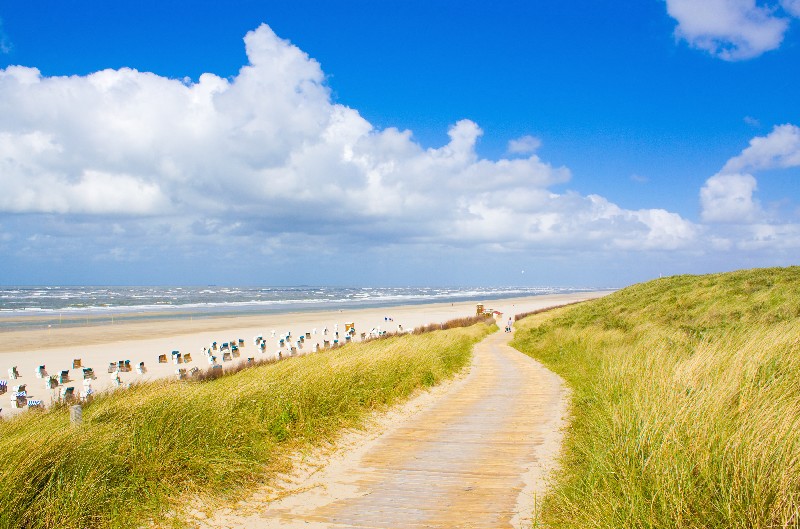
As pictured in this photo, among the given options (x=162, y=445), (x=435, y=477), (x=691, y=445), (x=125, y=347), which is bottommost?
(x=125, y=347)

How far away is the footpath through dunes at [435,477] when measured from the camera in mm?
5195


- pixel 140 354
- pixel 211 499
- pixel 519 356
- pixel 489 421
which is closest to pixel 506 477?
pixel 489 421

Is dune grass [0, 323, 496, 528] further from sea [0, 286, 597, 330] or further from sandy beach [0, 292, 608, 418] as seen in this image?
sea [0, 286, 597, 330]

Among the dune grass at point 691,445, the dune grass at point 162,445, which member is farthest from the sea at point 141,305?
the dune grass at point 691,445

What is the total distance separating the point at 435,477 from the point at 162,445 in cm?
320

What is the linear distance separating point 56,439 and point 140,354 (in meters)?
21.5

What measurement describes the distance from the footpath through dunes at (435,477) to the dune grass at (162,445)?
0.62 m

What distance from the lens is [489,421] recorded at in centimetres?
905

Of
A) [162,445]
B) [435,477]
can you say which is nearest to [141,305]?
[162,445]

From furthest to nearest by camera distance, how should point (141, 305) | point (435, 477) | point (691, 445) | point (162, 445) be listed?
point (141, 305), point (435, 477), point (162, 445), point (691, 445)

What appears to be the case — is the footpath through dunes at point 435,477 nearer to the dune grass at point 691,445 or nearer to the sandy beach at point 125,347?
the dune grass at point 691,445

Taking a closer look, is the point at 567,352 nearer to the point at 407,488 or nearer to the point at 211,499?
the point at 407,488

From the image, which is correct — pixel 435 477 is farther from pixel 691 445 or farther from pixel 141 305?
pixel 141 305

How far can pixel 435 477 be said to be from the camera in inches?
248
